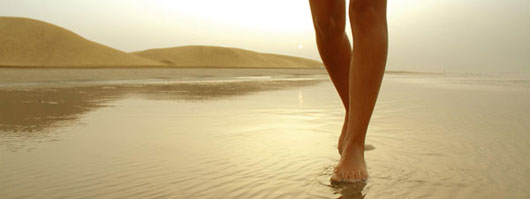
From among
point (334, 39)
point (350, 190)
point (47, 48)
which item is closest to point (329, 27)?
point (334, 39)

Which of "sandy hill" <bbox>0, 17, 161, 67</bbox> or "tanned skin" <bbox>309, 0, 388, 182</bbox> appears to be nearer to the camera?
"tanned skin" <bbox>309, 0, 388, 182</bbox>

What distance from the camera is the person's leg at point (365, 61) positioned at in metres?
1.48

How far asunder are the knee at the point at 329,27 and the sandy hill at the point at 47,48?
32876mm

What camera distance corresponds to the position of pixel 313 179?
1.39m

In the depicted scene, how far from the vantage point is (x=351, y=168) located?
1.40 m

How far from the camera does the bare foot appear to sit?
1366 mm

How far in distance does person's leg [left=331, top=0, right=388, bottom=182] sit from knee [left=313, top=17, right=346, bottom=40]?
251mm

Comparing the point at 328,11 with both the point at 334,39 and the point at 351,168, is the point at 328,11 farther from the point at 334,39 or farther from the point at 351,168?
the point at 351,168

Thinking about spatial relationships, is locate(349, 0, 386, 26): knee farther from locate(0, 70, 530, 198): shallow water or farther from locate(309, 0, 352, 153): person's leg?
locate(0, 70, 530, 198): shallow water

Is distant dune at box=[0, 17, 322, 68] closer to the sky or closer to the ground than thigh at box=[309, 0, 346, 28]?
closer to the sky

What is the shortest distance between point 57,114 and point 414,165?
9.36 feet

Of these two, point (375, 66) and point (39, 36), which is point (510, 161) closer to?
point (375, 66)

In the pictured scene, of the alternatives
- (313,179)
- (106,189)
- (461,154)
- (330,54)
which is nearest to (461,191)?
(313,179)

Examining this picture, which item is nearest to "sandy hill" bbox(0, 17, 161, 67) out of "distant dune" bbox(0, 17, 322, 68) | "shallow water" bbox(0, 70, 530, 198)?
"distant dune" bbox(0, 17, 322, 68)
